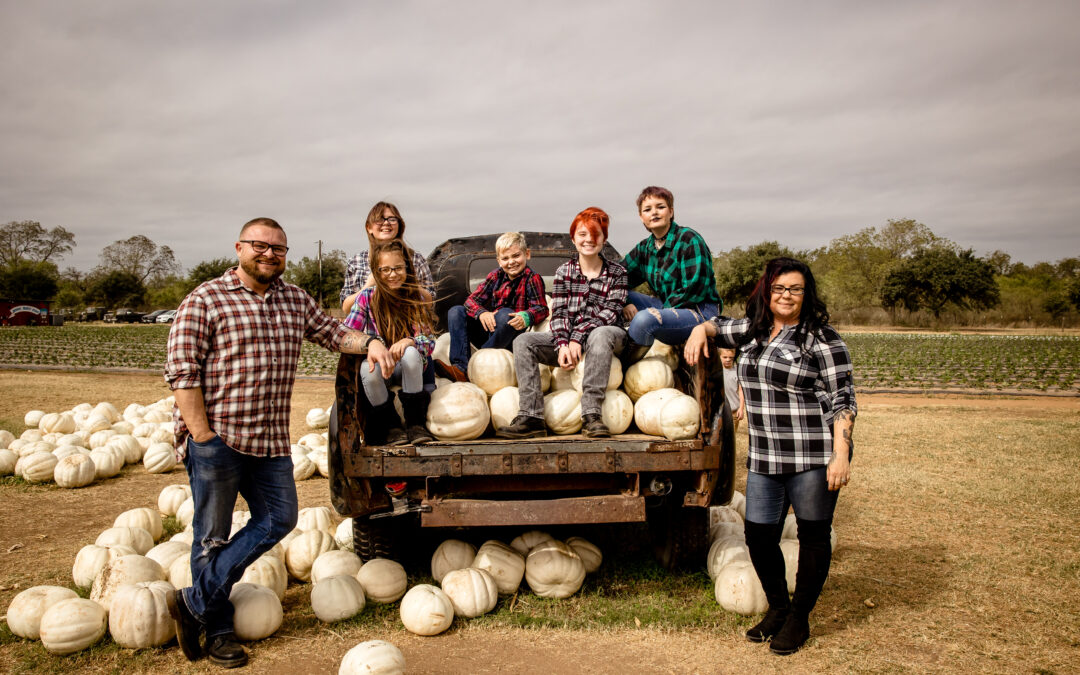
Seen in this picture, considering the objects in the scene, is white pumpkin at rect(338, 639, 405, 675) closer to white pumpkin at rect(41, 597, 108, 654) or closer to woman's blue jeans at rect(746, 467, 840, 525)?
white pumpkin at rect(41, 597, 108, 654)

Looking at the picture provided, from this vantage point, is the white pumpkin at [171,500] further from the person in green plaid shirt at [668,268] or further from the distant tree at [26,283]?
the distant tree at [26,283]

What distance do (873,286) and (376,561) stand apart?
233 feet

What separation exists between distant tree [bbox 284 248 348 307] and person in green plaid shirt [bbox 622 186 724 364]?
58.0 m

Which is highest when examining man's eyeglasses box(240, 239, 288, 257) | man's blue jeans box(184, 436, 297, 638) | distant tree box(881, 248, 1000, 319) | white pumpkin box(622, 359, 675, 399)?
distant tree box(881, 248, 1000, 319)

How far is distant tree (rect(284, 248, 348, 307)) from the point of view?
63.9 m

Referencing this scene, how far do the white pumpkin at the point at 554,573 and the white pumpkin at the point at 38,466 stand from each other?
214 inches

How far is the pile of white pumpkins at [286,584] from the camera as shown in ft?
11.3

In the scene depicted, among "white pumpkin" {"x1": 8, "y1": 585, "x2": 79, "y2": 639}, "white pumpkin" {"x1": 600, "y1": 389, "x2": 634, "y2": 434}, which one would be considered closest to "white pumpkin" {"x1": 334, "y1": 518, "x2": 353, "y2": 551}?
"white pumpkin" {"x1": 8, "y1": 585, "x2": 79, "y2": 639}

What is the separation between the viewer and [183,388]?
3.04 m

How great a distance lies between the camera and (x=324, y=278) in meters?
68.0

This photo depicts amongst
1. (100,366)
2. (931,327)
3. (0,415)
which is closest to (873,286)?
(931,327)

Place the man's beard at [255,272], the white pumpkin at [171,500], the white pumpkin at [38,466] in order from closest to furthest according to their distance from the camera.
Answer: the man's beard at [255,272]
the white pumpkin at [171,500]
the white pumpkin at [38,466]

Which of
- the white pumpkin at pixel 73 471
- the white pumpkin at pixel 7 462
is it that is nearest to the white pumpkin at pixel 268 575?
the white pumpkin at pixel 73 471

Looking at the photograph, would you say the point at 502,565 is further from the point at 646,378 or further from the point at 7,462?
the point at 7,462
